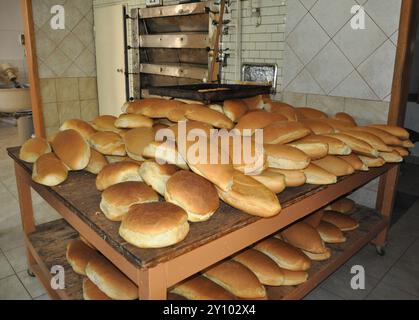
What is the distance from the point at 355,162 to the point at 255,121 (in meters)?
0.54

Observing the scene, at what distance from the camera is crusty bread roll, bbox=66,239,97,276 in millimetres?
1674

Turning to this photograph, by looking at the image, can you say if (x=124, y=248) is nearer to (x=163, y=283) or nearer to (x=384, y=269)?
(x=163, y=283)

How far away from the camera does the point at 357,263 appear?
97.7 inches

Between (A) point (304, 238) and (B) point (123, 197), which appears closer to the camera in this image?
(B) point (123, 197)

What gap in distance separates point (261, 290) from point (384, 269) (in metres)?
1.31

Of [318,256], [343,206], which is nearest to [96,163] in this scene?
[318,256]

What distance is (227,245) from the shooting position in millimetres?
1145

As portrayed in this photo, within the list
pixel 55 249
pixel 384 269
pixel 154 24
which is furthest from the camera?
pixel 154 24

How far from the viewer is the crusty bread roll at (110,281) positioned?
142cm

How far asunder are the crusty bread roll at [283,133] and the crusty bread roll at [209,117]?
194 mm

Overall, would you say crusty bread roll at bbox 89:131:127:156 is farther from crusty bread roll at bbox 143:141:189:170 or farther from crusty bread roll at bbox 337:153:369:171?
crusty bread roll at bbox 337:153:369:171

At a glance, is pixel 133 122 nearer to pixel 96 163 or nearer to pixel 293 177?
pixel 96 163

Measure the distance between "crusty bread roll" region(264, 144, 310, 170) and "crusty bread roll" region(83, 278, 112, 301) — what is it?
0.89m
